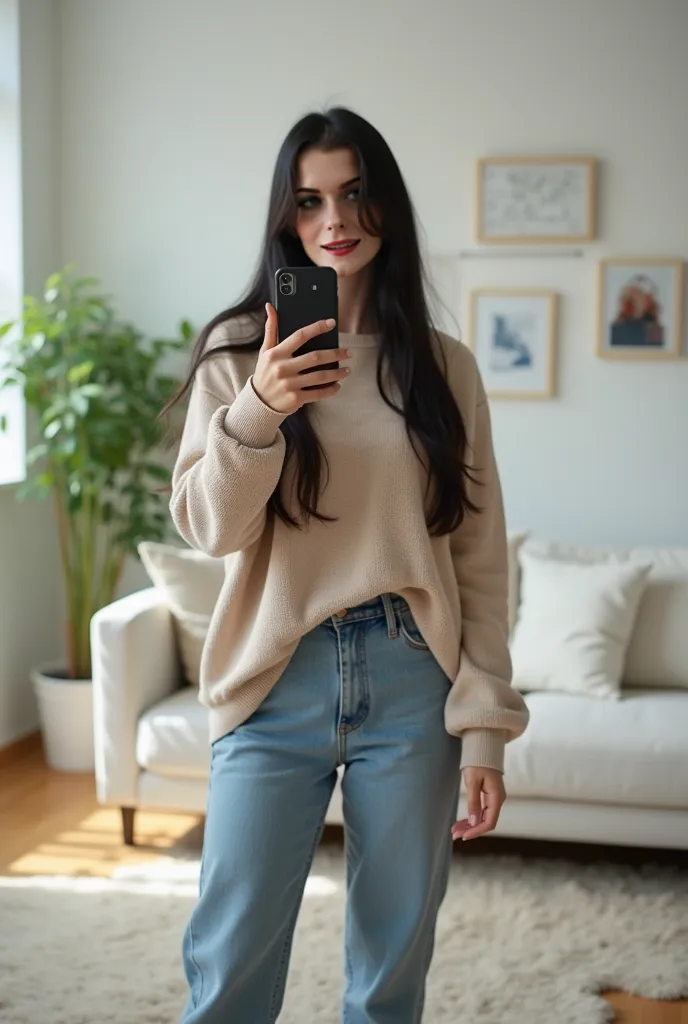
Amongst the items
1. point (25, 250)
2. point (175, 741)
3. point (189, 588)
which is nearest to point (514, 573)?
point (189, 588)

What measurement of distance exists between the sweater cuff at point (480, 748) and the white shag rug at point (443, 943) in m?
0.97

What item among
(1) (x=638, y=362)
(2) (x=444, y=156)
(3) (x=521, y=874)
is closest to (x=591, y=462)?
(1) (x=638, y=362)

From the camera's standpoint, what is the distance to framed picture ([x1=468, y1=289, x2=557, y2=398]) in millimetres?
3770

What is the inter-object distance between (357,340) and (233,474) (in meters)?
0.33

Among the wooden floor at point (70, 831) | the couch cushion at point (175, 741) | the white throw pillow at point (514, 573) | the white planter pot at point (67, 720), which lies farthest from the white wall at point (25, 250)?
the white throw pillow at point (514, 573)

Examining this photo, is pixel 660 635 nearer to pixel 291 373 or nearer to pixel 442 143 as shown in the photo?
pixel 442 143

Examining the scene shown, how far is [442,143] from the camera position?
3.79 meters

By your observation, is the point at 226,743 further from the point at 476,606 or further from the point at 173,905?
the point at 173,905

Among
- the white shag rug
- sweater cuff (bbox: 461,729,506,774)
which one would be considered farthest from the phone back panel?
the white shag rug

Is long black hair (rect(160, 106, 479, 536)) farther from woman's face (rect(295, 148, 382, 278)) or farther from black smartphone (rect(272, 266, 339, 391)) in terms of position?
black smartphone (rect(272, 266, 339, 391))

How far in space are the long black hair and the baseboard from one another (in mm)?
2633

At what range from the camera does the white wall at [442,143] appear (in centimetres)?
369

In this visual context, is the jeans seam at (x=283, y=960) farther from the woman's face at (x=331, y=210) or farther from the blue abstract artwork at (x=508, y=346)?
the blue abstract artwork at (x=508, y=346)

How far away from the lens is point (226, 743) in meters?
1.43
